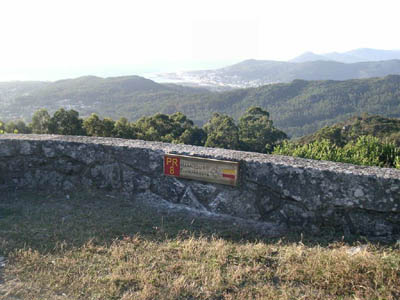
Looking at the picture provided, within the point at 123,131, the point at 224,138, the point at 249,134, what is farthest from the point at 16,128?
the point at 249,134

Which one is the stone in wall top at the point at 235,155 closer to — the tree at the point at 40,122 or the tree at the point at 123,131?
the tree at the point at 123,131

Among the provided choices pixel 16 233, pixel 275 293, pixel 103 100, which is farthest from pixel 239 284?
pixel 103 100

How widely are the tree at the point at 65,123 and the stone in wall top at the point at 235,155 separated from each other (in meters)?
6.41

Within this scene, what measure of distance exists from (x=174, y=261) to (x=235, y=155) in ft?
4.85

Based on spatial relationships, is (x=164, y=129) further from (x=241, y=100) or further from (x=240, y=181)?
(x=241, y=100)

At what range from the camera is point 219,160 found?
3867mm

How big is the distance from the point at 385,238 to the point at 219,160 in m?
1.83

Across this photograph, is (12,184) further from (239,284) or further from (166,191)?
(239,284)

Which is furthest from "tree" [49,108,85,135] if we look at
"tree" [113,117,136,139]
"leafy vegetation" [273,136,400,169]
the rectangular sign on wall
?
the rectangular sign on wall

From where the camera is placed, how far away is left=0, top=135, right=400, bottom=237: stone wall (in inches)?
132

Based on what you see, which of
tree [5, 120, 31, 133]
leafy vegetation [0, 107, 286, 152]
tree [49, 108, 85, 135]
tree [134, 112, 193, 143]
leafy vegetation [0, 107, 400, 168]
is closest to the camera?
leafy vegetation [0, 107, 400, 168]

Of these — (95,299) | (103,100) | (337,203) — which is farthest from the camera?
(103,100)

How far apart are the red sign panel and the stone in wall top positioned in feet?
0.32

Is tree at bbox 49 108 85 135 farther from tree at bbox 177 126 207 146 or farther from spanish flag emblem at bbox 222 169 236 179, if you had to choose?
spanish flag emblem at bbox 222 169 236 179
